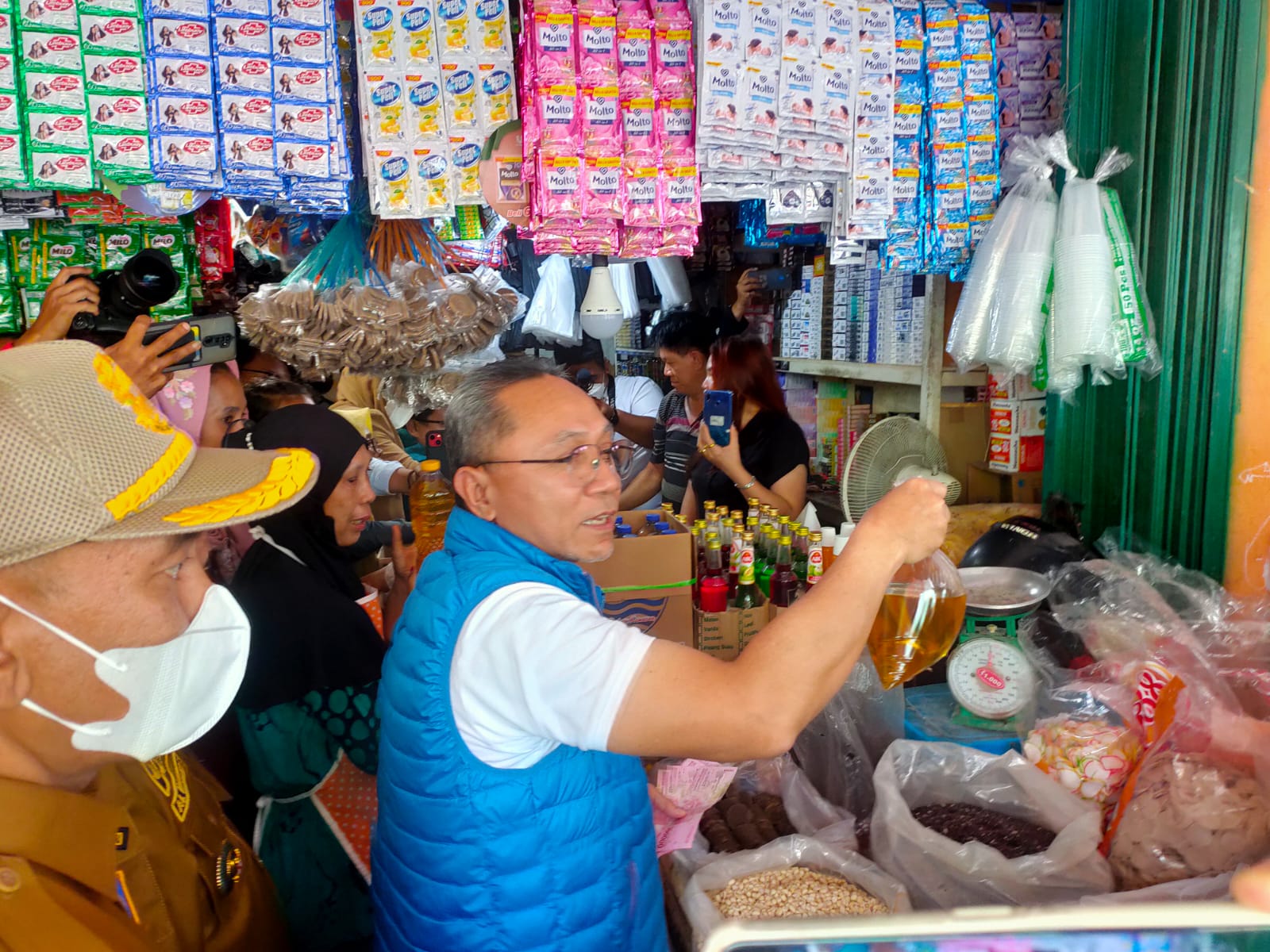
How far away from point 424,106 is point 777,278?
8.46 ft

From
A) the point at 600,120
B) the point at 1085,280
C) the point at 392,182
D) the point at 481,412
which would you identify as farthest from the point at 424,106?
the point at 1085,280

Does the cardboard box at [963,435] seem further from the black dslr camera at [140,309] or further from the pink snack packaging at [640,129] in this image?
the black dslr camera at [140,309]

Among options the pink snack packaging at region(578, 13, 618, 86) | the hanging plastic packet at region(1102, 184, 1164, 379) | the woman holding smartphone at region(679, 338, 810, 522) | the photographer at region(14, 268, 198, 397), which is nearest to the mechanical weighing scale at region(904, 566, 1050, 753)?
the hanging plastic packet at region(1102, 184, 1164, 379)

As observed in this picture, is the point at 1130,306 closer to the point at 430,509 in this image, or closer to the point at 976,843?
the point at 976,843

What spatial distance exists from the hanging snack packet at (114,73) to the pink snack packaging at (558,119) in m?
0.87

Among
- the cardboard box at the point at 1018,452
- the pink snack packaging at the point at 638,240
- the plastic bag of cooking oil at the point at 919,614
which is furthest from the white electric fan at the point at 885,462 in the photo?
the plastic bag of cooking oil at the point at 919,614

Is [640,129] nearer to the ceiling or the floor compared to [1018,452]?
nearer to the ceiling

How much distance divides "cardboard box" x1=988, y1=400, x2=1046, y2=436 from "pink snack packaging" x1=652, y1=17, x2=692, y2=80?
4.84 ft

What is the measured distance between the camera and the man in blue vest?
97 cm

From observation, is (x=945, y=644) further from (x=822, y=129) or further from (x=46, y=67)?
(x=46, y=67)

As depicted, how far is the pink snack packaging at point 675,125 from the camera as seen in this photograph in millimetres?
2285

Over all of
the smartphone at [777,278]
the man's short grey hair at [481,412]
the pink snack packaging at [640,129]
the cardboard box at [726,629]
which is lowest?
the cardboard box at [726,629]

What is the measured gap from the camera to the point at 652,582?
2270 millimetres

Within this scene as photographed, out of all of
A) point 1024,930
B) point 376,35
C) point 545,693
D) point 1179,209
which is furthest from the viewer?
point 1179,209
